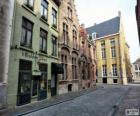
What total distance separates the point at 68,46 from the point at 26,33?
824 centimetres

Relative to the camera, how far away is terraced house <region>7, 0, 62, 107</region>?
419 inches

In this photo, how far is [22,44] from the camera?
1155 cm

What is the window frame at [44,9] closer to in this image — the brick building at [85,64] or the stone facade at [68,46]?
the stone facade at [68,46]

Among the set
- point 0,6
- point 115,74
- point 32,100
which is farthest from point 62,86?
point 115,74

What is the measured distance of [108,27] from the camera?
45344 mm

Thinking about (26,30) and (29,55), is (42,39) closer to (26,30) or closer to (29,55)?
(26,30)

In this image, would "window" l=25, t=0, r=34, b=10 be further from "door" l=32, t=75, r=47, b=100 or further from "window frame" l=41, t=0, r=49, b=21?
"door" l=32, t=75, r=47, b=100

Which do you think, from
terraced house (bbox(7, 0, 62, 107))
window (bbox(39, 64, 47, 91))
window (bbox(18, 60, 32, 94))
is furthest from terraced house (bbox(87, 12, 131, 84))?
window (bbox(18, 60, 32, 94))

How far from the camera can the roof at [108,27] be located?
42872 mm

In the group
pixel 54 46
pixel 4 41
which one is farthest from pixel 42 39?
pixel 4 41

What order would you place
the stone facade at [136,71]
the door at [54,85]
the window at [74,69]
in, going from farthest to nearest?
the stone facade at [136,71]
the window at [74,69]
the door at [54,85]

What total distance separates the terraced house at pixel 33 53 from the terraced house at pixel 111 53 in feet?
87.4

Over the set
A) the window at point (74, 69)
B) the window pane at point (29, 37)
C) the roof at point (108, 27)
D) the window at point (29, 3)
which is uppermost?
the roof at point (108, 27)

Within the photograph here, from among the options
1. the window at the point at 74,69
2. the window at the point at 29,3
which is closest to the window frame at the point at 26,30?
the window at the point at 29,3
